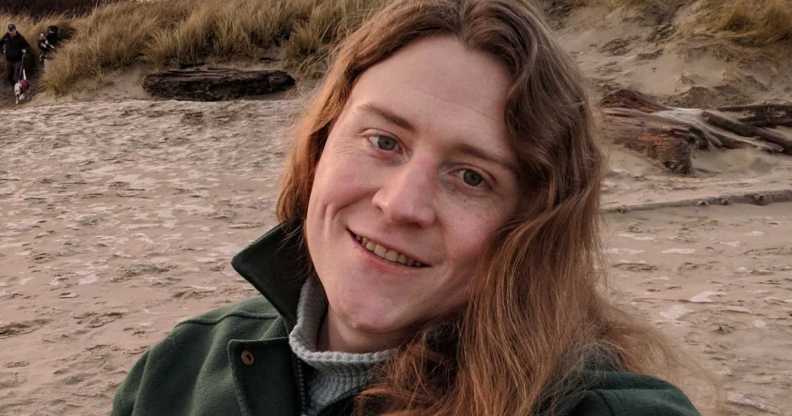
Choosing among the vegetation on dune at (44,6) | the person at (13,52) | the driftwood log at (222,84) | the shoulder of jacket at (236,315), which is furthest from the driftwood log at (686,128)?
the vegetation on dune at (44,6)

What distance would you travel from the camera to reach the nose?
1297mm

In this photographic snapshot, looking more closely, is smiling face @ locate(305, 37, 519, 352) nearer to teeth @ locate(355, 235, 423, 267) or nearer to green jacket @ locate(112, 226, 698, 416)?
teeth @ locate(355, 235, 423, 267)

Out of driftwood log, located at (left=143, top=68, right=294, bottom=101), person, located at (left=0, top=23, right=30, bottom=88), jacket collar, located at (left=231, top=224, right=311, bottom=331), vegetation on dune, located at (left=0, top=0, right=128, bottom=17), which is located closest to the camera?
jacket collar, located at (left=231, top=224, right=311, bottom=331)

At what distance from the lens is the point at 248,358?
1.50m

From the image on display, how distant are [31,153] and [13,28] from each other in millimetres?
7643

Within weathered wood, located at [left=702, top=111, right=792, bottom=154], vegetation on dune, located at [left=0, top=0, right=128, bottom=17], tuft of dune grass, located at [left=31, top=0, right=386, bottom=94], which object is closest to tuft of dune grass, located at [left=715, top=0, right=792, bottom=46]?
weathered wood, located at [left=702, top=111, right=792, bottom=154]

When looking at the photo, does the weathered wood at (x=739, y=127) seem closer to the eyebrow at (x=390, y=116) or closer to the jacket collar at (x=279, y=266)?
the jacket collar at (x=279, y=266)

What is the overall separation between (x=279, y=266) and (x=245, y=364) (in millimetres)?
224

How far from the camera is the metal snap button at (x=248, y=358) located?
1497 millimetres

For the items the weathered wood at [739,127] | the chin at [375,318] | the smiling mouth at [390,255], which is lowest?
the weathered wood at [739,127]

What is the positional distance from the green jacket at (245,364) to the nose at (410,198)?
1.03 ft

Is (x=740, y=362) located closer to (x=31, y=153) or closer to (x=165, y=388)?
(x=165, y=388)

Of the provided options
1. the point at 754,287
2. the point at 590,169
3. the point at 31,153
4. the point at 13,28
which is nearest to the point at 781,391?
the point at 754,287

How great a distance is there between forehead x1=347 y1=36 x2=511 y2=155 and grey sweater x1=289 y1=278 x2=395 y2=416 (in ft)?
1.24
